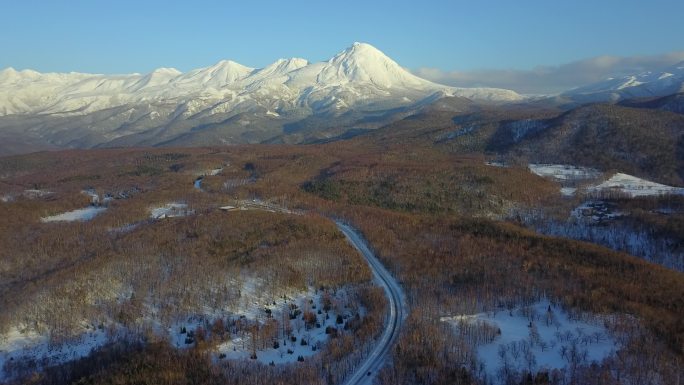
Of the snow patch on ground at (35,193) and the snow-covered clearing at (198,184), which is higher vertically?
the snow patch on ground at (35,193)

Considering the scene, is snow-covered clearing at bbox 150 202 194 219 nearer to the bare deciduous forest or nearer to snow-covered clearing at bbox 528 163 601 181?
the bare deciduous forest

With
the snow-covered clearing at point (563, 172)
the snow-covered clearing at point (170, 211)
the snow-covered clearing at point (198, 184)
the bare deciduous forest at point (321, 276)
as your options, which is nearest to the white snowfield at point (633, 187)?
the snow-covered clearing at point (563, 172)

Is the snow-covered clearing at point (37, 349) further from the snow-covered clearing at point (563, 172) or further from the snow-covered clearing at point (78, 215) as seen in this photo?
the snow-covered clearing at point (563, 172)

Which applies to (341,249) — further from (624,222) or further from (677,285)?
(624,222)

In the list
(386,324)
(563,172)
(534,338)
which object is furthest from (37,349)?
(563,172)

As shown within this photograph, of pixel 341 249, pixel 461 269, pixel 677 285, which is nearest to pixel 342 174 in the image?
pixel 341 249
